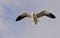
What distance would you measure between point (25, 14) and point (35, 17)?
1.18 metres

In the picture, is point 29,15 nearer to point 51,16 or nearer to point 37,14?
point 37,14

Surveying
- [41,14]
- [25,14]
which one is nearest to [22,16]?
[25,14]

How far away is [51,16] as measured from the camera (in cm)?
2122

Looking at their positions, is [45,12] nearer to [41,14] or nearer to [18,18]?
[41,14]

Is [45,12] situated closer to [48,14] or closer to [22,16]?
[48,14]

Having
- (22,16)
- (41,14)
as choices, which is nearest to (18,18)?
(22,16)

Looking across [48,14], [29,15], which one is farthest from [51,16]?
[29,15]

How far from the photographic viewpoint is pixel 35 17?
70.7 feet

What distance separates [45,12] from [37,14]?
765 mm

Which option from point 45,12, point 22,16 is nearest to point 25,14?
point 22,16

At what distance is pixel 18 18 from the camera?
72.2ft

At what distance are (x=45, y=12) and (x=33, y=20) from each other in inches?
58.1

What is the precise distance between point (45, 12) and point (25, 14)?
183 cm

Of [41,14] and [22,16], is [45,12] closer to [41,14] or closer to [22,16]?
[41,14]
